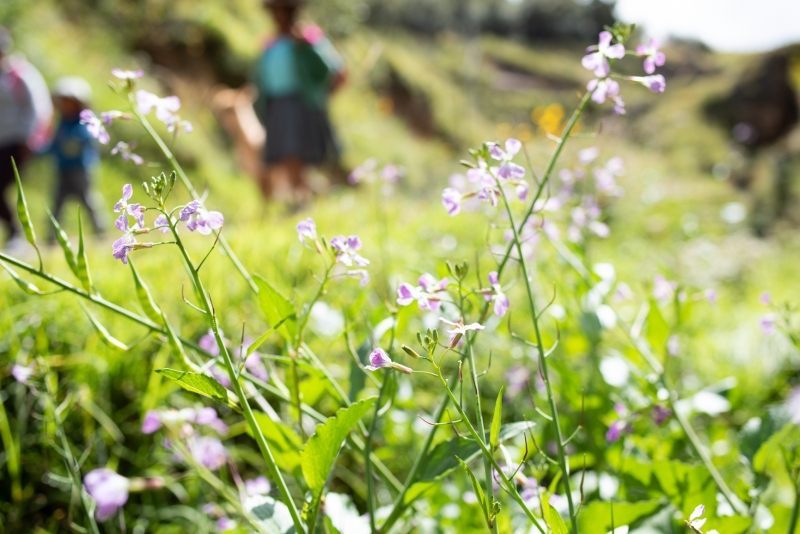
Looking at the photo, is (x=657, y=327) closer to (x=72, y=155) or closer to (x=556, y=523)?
(x=556, y=523)

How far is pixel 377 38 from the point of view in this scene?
69.5 ft

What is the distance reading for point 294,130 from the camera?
5336 millimetres

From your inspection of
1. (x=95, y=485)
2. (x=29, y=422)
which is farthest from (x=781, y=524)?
(x=29, y=422)

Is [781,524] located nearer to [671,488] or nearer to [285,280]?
[671,488]

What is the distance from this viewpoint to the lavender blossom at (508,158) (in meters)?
0.77

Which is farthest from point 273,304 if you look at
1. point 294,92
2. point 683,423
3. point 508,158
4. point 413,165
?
point 413,165

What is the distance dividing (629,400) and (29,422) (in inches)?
56.9

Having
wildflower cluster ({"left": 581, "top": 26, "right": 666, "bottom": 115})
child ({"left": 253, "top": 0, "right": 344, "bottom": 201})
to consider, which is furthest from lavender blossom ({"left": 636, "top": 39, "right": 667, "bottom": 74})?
child ({"left": 253, "top": 0, "right": 344, "bottom": 201})

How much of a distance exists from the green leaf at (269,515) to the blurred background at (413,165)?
0.92 feet

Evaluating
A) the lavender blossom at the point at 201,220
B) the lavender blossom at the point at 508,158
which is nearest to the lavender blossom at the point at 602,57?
the lavender blossom at the point at 508,158

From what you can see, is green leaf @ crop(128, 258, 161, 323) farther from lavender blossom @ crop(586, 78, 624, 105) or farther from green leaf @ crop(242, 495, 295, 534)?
lavender blossom @ crop(586, 78, 624, 105)

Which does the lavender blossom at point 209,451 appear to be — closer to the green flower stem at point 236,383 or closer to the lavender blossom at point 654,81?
the green flower stem at point 236,383

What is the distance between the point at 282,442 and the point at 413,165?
11574 mm

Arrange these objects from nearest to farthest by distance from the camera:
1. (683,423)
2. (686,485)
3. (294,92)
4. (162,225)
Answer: (162,225) < (686,485) < (683,423) < (294,92)
